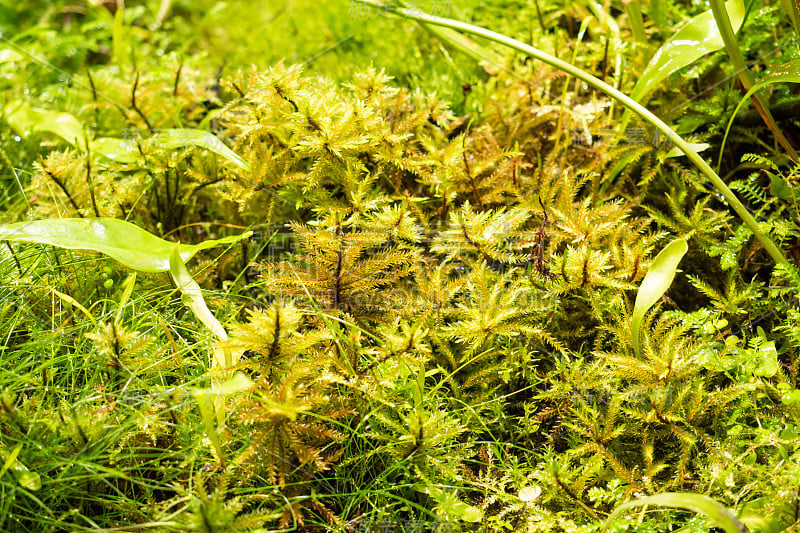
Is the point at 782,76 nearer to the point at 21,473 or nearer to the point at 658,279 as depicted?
the point at 658,279

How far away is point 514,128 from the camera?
5.28ft

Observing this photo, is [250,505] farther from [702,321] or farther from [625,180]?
[625,180]

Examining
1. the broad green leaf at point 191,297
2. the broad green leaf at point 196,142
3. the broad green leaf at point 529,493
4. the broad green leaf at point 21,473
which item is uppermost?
the broad green leaf at point 196,142

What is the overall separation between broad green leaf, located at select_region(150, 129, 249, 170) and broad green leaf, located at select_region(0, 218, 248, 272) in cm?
28

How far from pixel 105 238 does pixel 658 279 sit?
116 centimetres

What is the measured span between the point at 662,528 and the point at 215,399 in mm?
828

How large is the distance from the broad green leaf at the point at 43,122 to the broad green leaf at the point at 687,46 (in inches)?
61.7

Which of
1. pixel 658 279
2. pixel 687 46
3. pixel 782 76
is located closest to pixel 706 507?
pixel 658 279

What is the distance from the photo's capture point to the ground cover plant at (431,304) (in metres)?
1.04

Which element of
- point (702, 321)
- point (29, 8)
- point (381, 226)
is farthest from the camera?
point (29, 8)

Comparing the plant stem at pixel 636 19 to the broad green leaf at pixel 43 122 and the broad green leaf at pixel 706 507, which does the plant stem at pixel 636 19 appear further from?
the broad green leaf at pixel 43 122

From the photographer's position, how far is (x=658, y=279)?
3.63 feet

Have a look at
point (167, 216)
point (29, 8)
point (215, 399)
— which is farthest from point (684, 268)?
point (29, 8)

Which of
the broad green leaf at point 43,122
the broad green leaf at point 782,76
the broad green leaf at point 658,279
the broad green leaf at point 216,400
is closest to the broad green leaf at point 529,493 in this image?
the broad green leaf at point 658,279
